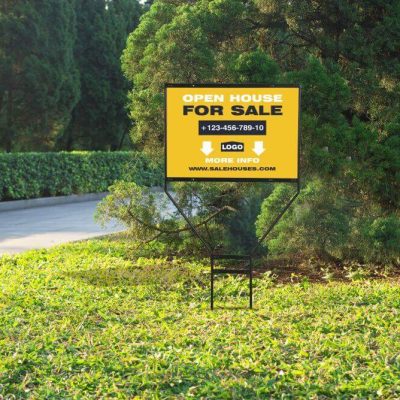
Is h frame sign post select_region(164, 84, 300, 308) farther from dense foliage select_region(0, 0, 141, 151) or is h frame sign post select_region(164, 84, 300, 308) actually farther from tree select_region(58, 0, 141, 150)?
tree select_region(58, 0, 141, 150)

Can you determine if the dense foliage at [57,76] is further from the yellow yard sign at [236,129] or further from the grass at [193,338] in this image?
the yellow yard sign at [236,129]

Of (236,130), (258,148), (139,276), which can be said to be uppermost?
(236,130)

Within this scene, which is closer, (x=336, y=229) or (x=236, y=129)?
(x=236, y=129)

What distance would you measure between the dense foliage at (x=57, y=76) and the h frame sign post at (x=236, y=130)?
784 inches

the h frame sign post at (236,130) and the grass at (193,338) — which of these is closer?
the grass at (193,338)

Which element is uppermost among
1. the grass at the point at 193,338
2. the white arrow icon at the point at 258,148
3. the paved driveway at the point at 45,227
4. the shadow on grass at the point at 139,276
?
the white arrow icon at the point at 258,148

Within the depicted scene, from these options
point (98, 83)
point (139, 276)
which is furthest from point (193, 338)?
point (98, 83)

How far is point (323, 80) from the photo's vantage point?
914 cm

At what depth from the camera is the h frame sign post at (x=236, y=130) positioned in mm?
7383

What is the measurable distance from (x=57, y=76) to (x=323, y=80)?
63.6 ft

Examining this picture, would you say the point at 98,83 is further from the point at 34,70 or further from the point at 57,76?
the point at 34,70

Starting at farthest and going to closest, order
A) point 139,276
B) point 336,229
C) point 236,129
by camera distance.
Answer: point 336,229 < point 139,276 < point 236,129

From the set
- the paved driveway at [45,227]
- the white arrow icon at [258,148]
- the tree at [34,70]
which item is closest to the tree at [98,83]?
the tree at [34,70]

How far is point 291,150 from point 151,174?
24.2 m
